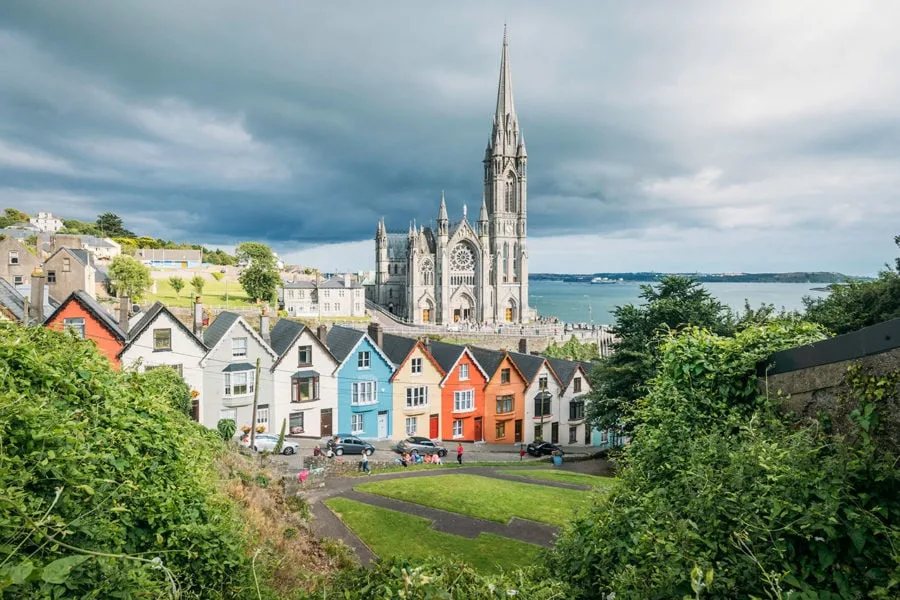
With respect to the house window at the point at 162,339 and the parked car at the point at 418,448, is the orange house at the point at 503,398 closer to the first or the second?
the parked car at the point at 418,448

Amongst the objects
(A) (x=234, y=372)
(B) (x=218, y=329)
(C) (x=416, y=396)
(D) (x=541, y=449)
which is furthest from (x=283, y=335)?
(D) (x=541, y=449)

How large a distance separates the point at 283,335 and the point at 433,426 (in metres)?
12.6

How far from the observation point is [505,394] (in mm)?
38062

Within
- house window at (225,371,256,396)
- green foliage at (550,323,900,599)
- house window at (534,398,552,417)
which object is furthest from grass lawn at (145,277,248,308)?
green foliage at (550,323,900,599)

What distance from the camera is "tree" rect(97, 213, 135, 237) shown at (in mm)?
132250

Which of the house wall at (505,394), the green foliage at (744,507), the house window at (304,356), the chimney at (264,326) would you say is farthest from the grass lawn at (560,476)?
the chimney at (264,326)

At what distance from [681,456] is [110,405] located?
7.88 meters

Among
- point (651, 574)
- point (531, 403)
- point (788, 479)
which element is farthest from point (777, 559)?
point (531, 403)

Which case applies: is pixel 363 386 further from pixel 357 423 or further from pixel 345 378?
pixel 357 423

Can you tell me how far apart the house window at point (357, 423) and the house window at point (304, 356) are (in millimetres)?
4980

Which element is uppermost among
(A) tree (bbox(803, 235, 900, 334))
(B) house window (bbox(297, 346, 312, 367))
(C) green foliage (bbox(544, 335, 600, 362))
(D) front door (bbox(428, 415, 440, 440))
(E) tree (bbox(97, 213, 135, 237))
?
(E) tree (bbox(97, 213, 135, 237))

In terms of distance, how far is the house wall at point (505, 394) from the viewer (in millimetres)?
37875

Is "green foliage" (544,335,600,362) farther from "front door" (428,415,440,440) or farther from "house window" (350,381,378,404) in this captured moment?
"house window" (350,381,378,404)

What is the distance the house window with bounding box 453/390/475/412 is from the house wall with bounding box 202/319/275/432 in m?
13.6
